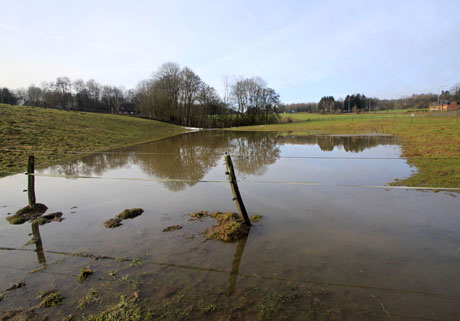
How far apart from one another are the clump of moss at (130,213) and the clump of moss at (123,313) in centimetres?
334

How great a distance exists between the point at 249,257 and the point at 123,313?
227 centimetres

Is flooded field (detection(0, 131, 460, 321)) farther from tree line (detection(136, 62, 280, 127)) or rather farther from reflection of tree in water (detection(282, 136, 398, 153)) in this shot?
tree line (detection(136, 62, 280, 127))

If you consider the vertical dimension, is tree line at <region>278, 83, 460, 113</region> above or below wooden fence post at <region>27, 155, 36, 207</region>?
above

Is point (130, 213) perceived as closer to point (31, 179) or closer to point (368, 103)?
point (31, 179)

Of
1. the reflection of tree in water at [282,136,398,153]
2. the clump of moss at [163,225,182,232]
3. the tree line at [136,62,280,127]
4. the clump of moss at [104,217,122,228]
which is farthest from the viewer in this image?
the tree line at [136,62,280,127]

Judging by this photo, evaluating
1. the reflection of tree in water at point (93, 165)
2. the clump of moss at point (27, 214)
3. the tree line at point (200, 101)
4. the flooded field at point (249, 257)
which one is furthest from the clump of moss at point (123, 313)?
the tree line at point (200, 101)

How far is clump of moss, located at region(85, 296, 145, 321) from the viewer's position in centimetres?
337

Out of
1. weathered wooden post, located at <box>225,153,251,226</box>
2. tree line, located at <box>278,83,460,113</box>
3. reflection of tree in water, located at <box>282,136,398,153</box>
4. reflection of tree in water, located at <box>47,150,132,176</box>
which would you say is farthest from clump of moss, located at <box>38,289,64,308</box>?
tree line, located at <box>278,83,460,113</box>

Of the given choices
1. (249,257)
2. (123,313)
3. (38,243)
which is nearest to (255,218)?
(249,257)

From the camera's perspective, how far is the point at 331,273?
4.25 m

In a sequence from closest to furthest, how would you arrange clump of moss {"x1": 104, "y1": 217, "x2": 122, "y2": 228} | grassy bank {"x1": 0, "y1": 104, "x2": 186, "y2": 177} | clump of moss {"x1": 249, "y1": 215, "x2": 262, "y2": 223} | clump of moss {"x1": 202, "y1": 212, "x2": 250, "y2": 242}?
1. clump of moss {"x1": 202, "y1": 212, "x2": 250, "y2": 242}
2. clump of moss {"x1": 104, "y1": 217, "x2": 122, "y2": 228}
3. clump of moss {"x1": 249, "y1": 215, "x2": 262, "y2": 223}
4. grassy bank {"x1": 0, "y1": 104, "x2": 186, "y2": 177}

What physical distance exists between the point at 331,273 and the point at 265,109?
6769cm

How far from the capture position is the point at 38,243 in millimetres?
5367

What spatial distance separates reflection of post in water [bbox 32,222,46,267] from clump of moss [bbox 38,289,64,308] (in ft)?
3.22
